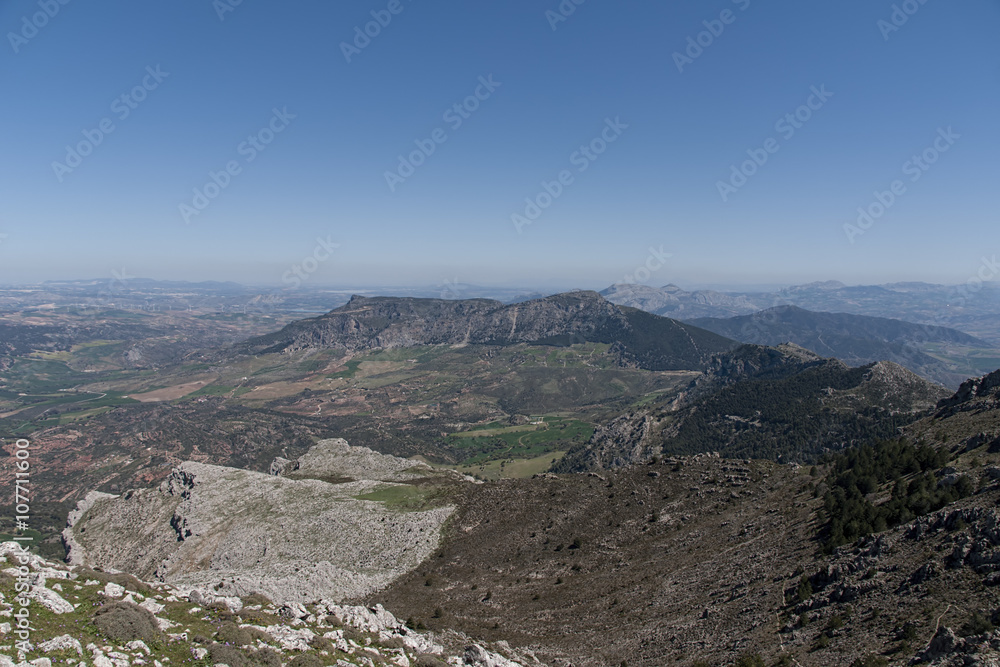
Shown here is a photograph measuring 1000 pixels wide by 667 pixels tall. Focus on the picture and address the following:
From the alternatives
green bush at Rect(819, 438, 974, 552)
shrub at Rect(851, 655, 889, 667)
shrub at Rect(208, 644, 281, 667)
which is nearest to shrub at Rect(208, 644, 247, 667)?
shrub at Rect(208, 644, 281, 667)

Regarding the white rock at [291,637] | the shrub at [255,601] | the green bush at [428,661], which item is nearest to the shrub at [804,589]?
the green bush at [428,661]

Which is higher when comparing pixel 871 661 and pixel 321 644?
pixel 321 644

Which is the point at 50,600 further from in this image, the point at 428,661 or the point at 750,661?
the point at 750,661

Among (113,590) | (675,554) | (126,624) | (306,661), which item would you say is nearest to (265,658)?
(306,661)

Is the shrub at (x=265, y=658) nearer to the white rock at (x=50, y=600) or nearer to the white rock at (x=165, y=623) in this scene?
the white rock at (x=165, y=623)

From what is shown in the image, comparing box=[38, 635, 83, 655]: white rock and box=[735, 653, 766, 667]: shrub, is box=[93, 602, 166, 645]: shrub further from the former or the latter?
box=[735, 653, 766, 667]: shrub

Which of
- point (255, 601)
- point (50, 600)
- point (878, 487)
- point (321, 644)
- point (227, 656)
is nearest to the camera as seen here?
point (227, 656)

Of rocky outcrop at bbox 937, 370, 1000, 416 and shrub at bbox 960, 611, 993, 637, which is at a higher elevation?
rocky outcrop at bbox 937, 370, 1000, 416

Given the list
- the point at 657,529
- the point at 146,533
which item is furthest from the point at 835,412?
the point at 146,533
